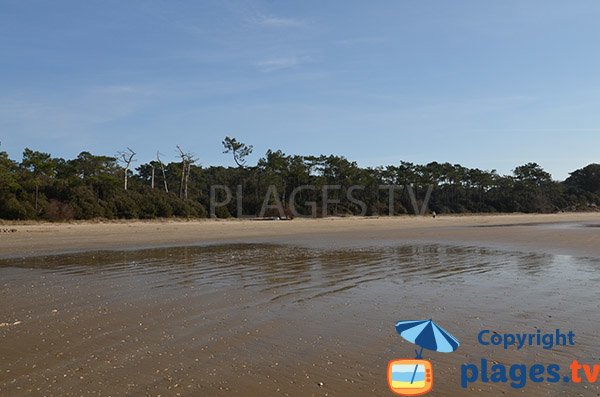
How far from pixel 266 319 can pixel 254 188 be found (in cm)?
4221

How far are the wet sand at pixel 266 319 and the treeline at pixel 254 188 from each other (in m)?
19.7

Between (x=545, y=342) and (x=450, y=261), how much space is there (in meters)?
8.17

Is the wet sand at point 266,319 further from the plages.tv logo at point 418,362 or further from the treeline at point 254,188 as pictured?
the treeline at point 254,188

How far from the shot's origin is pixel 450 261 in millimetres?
13266

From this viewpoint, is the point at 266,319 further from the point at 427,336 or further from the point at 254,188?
the point at 254,188

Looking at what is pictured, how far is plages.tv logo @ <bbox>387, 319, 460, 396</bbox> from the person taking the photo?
3.95 m

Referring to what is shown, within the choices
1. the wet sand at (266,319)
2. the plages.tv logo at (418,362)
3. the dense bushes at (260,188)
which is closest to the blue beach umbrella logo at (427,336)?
the plages.tv logo at (418,362)

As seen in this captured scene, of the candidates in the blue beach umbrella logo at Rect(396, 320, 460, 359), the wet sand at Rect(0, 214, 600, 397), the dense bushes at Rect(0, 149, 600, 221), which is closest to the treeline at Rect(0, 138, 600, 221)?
the dense bushes at Rect(0, 149, 600, 221)

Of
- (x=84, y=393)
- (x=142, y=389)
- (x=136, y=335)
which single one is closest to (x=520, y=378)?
(x=142, y=389)

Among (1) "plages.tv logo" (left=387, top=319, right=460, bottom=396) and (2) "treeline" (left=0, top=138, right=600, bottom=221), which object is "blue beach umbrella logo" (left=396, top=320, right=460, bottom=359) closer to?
(1) "plages.tv logo" (left=387, top=319, right=460, bottom=396)

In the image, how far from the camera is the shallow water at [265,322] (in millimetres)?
4020

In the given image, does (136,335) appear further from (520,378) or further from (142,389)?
(520,378)

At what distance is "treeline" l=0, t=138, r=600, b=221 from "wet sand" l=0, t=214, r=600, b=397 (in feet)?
64.6

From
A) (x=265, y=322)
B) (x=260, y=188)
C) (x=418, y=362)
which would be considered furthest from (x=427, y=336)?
(x=260, y=188)
